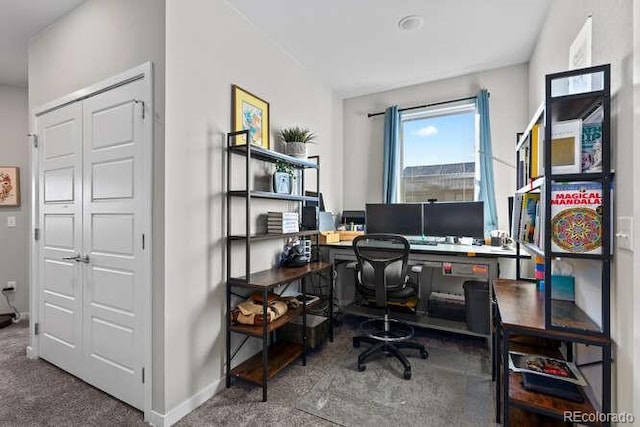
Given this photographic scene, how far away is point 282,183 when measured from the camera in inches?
99.4

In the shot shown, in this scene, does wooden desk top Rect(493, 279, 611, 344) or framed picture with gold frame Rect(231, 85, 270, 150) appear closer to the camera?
wooden desk top Rect(493, 279, 611, 344)

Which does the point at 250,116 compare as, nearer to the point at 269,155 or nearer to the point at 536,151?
the point at 269,155

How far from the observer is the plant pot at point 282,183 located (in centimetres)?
246

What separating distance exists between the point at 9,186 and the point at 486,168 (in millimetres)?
5529

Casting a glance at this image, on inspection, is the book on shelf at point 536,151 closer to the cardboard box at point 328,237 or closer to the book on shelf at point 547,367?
the book on shelf at point 547,367

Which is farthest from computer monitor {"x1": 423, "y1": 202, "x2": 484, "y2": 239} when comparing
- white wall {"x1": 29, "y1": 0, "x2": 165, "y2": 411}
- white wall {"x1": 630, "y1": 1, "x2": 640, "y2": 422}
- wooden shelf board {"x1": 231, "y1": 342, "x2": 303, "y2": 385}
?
white wall {"x1": 29, "y1": 0, "x2": 165, "y2": 411}

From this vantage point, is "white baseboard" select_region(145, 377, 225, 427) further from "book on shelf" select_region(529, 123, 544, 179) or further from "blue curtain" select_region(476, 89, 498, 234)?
"blue curtain" select_region(476, 89, 498, 234)

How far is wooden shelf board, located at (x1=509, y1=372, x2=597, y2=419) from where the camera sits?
4.04 feet

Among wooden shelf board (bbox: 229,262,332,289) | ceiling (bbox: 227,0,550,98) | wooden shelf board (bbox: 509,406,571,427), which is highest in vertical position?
ceiling (bbox: 227,0,550,98)

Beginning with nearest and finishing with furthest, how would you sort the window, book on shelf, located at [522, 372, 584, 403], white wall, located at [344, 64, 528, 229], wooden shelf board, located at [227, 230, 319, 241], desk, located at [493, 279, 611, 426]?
desk, located at [493, 279, 611, 426]
book on shelf, located at [522, 372, 584, 403]
wooden shelf board, located at [227, 230, 319, 241]
white wall, located at [344, 64, 528, 229]
the window

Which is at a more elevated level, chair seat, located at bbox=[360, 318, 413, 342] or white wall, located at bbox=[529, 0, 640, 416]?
white wall, located at bbox=[529, 0, 640, 416]

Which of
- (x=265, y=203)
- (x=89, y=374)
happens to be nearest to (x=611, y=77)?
(x=265, y=203)

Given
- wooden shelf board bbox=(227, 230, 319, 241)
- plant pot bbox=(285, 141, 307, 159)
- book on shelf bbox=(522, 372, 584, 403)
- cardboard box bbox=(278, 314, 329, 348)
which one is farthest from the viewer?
plant pot bbox=(285, 141, 307, 159)

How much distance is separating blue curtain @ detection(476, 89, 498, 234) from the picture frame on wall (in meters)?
5.43
